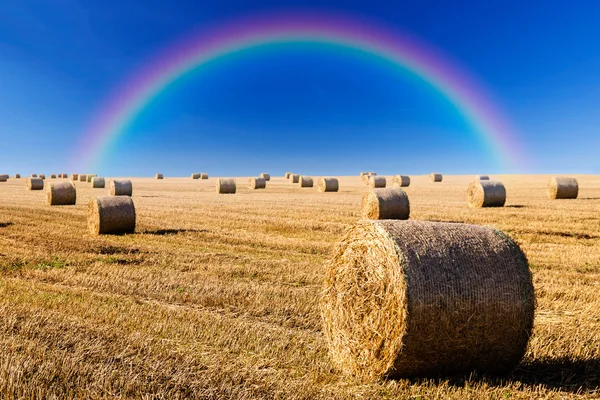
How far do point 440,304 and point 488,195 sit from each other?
67.3 ft

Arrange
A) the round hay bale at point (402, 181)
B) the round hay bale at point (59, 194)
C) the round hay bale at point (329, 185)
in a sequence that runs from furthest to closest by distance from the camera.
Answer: the round hay bale at point (402, 181) → the round hay bale at point (329, 185) → the round hay bale at point (59, 194)

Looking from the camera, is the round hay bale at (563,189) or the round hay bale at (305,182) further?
the round hay bale at (305,182)

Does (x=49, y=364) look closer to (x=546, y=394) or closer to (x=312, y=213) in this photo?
(x=546, y=394)

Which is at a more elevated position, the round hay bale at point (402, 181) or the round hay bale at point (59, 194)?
the round hay bale at point (402, 181)

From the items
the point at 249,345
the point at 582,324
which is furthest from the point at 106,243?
the point at 582,324

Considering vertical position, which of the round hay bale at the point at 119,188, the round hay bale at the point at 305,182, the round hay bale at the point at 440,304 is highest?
the round hay bale at the point at 305,182

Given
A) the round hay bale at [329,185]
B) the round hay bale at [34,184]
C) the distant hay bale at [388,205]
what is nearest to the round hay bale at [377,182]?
the round hay bale at [329,185]

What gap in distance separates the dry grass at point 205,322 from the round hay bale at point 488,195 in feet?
29.0

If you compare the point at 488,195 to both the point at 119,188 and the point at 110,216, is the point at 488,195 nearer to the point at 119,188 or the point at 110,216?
the point at 110,216

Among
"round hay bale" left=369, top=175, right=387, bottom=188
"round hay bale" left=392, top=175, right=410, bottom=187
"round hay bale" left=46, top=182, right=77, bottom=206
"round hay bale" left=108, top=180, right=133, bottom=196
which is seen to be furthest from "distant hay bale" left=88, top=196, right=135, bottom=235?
"round hay bale" left=392, top=175, right=410, bottom=187

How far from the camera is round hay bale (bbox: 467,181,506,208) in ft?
78.4

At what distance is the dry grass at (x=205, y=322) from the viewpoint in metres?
4.73

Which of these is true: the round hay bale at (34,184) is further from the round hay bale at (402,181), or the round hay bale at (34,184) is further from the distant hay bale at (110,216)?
the round hay bale at (402,181)

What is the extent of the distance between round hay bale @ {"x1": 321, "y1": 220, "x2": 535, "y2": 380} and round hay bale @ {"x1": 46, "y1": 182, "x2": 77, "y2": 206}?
76.2 feet
